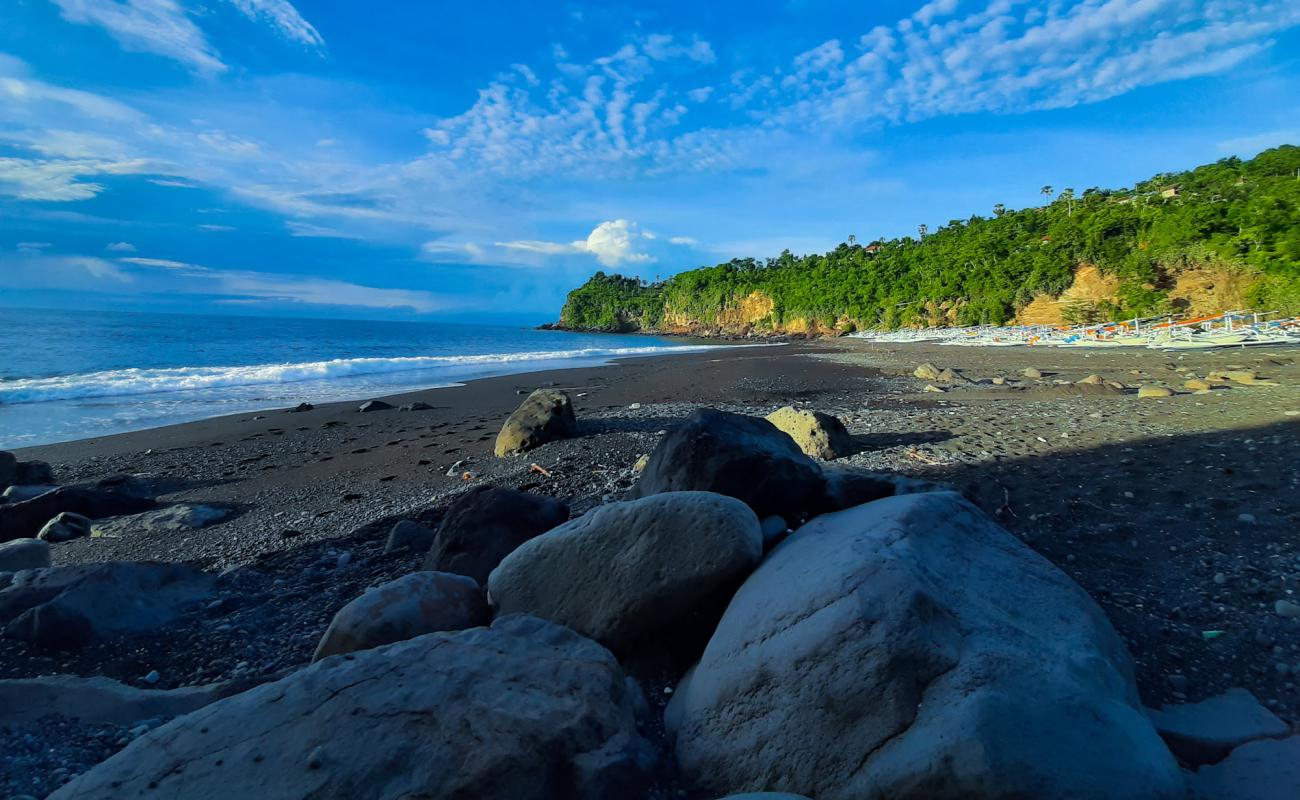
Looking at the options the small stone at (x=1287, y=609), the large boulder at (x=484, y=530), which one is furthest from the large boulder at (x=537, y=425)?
the small stone at (x=1287, y=609)

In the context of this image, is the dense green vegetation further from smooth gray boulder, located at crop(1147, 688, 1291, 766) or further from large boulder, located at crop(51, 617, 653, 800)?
large boulder, located at crop(51, 617, 653, 800)

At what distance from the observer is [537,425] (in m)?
10.2

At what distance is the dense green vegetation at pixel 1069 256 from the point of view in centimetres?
4147

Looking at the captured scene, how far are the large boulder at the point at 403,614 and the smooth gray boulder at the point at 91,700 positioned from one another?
54 centimetres

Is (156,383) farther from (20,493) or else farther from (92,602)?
(92,602)

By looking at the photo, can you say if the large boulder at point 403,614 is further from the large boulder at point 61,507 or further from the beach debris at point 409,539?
the large boulder at point 61,507

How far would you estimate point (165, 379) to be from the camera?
2383 cm

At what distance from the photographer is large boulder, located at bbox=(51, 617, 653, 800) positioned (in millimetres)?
2209

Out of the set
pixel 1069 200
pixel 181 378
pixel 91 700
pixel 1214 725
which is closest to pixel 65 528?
pixel 91 700

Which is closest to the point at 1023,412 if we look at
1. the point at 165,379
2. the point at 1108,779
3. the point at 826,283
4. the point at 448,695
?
the point at 1108,779

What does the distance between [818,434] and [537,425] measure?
4720mm

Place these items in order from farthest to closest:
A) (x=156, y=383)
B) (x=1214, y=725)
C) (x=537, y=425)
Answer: (x=156, y=383) < (x=537, y=425) < (x=1214, y=725)

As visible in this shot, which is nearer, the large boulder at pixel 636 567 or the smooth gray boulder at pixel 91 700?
the smooth gray boulder at pixel 91 700

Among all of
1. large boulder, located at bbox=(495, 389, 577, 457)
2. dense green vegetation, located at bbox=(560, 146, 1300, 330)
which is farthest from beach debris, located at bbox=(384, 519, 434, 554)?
dense green vegetation, located at bbox=(560, 146, 1300, 330)
